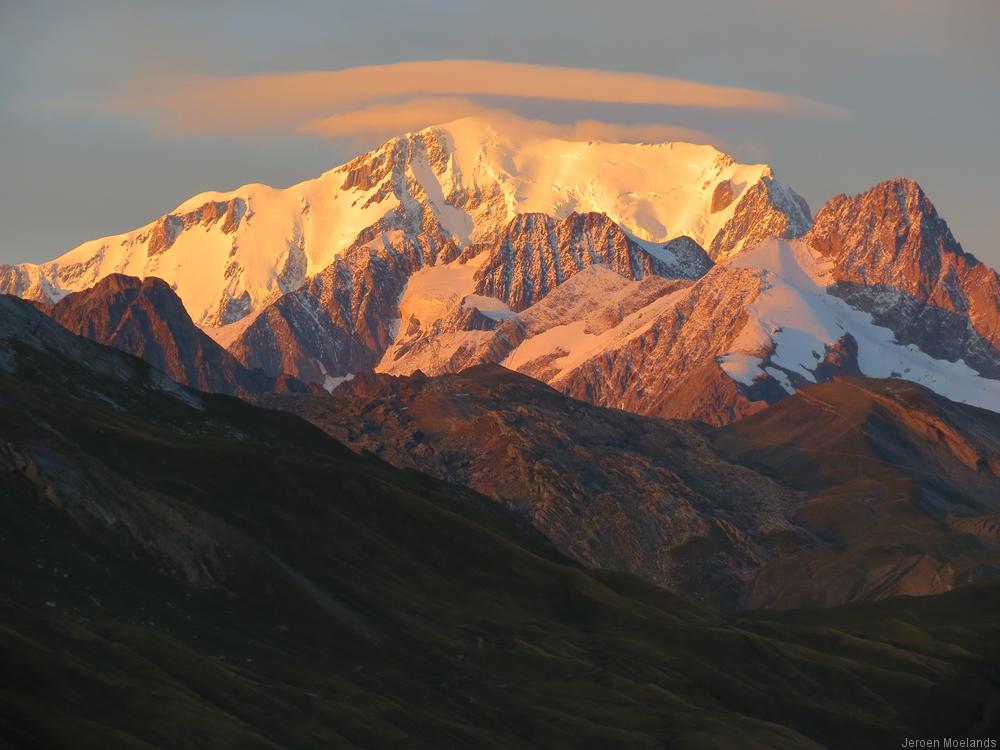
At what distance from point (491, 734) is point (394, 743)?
2571cm

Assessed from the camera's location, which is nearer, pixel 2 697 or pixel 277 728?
pixel 2 697

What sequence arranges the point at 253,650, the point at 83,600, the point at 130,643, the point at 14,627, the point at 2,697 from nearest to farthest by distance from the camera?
1. the point at 2,697
2. the point at 14,627
3. the point at 130,643
4. the point at 83,600
5. the point at 253,650

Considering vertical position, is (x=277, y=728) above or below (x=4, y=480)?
below

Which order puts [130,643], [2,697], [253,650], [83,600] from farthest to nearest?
[253,650] < [83,600] < [130,643] < [2,697]

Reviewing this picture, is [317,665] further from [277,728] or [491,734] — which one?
[277,728]

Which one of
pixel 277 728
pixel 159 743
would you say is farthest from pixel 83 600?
pixel 159 743

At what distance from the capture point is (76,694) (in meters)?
141

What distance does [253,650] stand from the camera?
19125 centimetres

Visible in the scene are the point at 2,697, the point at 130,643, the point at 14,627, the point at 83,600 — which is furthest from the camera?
the point at 83,600

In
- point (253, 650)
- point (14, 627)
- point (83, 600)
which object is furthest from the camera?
point (253, 650)

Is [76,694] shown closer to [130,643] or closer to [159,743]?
[159,743]

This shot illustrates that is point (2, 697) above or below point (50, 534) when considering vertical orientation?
below

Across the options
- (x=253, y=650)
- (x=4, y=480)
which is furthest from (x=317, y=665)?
(x=4, y=480)

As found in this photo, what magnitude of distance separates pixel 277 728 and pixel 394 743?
17.0m
